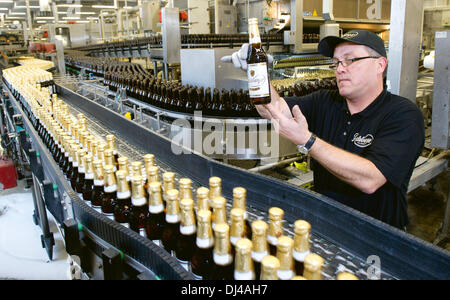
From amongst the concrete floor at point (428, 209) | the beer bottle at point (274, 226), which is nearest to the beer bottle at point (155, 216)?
the beer bottle at point (274, 226)

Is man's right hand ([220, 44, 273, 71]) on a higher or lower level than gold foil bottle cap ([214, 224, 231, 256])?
higher

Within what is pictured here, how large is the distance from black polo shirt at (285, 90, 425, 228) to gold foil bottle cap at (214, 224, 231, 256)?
691mm

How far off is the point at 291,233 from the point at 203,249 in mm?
331

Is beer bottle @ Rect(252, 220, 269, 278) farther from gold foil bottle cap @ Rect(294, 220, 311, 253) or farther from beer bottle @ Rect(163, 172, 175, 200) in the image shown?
beer bottle @ Rect(163, 172, 175, 200)

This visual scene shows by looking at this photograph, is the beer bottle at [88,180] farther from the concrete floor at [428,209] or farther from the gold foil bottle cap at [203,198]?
the concrete floor at [428,209]

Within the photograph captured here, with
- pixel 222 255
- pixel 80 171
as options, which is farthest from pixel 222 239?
pixel 80 171

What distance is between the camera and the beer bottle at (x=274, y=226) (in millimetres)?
791

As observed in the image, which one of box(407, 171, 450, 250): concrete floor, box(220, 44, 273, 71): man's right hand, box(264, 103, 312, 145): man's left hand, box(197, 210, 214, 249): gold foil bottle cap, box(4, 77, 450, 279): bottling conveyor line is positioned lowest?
box(407, 171, 450, 250): concrete floor

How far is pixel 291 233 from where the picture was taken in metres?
1.06

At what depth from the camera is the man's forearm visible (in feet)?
3.80

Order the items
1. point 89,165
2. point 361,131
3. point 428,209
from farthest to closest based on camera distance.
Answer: point 428,209, point 361,131, point 89,165

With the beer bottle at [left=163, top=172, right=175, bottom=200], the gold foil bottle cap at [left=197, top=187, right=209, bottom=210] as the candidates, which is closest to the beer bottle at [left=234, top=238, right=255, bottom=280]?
the gold foil bottle cap at [left=197, top=187, right=209, bottom=210]

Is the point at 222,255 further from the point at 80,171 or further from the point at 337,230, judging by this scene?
the point at 80,171

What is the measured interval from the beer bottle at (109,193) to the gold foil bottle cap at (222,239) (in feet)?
A: 1.67
